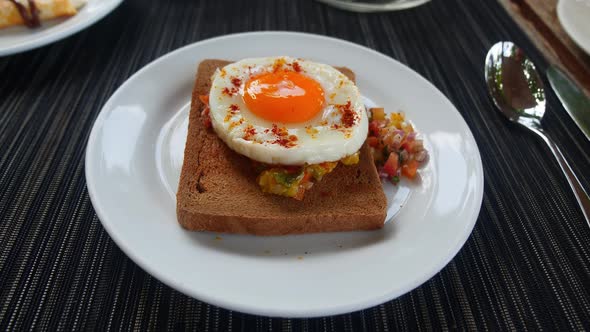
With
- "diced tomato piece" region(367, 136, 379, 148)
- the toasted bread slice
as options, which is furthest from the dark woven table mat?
"diced tomato piece" region(367, 136, 379, 148)

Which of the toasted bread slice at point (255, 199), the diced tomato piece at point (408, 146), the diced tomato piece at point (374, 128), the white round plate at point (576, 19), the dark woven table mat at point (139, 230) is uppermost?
the white round plate at point (576, 19)

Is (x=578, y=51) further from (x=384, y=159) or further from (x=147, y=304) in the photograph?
(x=147, y=304)

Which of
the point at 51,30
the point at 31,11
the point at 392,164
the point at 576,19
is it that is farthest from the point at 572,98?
the point at 31,11

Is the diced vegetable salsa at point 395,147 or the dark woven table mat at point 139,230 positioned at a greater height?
the diced vegetable salsa at point 395,147

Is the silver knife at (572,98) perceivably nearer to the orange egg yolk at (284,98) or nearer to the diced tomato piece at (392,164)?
the diced tomato piece at (392,164)

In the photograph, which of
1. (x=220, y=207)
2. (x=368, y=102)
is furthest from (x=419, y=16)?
(x=220, y=207)

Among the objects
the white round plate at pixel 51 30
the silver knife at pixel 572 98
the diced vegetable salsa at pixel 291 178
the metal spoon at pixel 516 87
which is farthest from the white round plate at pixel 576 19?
the white round plate at pixel 51 30

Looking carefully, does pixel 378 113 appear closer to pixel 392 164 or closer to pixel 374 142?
pixel 374 142
